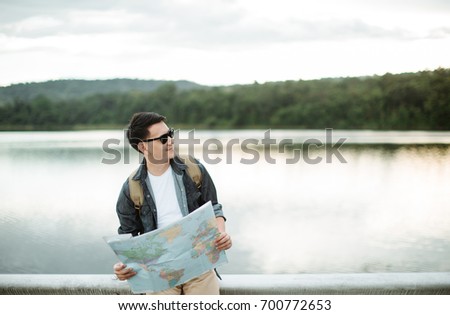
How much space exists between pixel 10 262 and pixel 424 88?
5179mm

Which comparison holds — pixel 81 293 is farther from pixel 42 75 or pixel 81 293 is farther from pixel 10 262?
pixel 10 262

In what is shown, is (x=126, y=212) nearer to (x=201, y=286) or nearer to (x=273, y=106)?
(x=201, y=286)

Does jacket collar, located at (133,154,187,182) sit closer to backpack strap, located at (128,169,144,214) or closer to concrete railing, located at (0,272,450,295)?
backpack strap, located at (128,169,144,214)

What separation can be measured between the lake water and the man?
2.78 meters

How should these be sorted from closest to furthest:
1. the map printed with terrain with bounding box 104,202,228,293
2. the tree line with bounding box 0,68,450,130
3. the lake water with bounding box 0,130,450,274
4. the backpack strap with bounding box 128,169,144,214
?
the map printed with terrain with bounding box 104,202,228,293, the backpack strap with bounding box 128,169,144,214, the tree line with bounding box 0,68,450,130, the lake water with bounding box 0,130,450,274

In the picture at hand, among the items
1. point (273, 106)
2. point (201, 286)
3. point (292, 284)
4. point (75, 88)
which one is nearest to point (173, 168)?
point (201, 286)

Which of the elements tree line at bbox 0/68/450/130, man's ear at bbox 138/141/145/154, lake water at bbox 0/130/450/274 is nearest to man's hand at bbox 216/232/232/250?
man's ear at bbox 138/141/145/154

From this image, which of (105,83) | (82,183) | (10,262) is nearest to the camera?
(105,83)

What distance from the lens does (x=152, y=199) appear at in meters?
1.75

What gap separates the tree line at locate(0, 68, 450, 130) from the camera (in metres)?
4.82

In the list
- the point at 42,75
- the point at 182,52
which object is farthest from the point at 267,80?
the point at 42,75

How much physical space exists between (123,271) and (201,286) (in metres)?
0.30

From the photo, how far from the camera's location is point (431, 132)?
505 centimetres

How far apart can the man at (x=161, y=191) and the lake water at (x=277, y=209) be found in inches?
110
